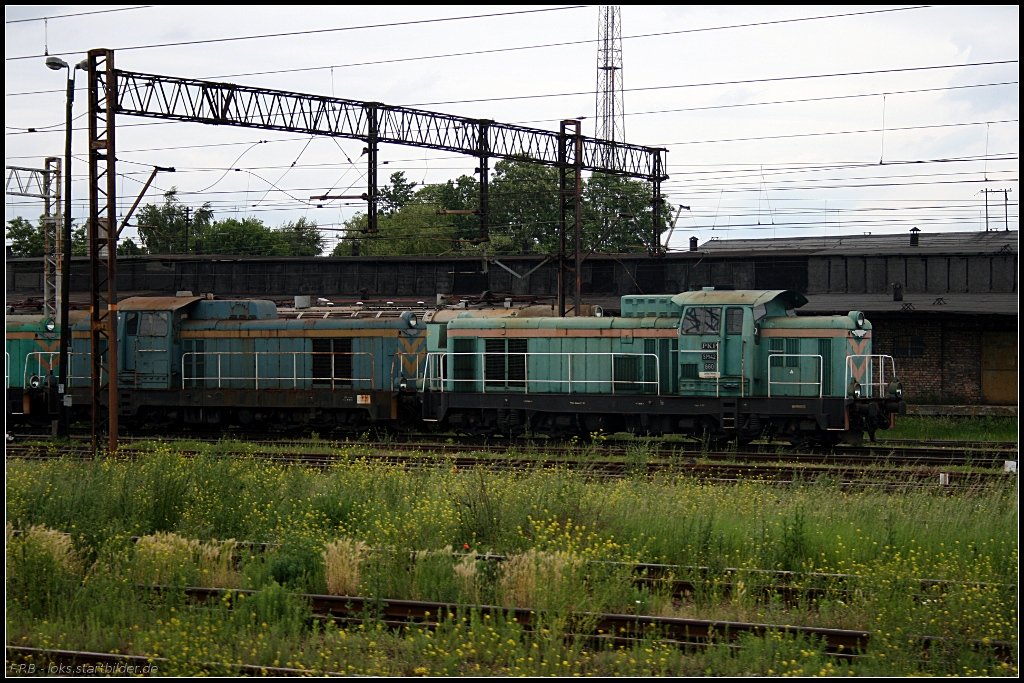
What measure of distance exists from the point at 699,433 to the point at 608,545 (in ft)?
35.3

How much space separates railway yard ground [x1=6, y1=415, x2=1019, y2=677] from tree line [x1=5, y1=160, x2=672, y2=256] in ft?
141

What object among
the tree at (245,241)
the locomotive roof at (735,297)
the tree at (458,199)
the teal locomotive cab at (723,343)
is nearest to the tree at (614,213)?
the tree at (458,199)

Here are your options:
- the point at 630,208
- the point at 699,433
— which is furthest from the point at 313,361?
the point at 630,208

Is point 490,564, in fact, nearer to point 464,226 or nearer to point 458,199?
point 464,226

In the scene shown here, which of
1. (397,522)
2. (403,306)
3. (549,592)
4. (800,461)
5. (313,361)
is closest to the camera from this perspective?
(549,592)

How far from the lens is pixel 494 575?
10016mm

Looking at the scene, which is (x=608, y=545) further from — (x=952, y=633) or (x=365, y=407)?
(x=365, y=407)

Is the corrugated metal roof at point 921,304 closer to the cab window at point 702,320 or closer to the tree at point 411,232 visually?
the cab window at point 702,320

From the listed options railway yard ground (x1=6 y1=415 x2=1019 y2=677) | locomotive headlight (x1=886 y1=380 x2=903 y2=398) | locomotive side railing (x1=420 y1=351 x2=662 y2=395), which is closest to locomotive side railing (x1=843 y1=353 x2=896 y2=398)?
locomotive headlight (x1=886 y1=380 x2=903 y2=398)

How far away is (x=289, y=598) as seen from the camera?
938 cm

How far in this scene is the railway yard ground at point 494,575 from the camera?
8.34 m

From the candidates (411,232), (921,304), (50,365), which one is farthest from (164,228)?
(921,304)

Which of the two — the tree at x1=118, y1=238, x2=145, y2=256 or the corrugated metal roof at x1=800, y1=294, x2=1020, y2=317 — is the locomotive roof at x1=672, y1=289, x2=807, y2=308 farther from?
the tree at x1=118, y1=238, x2=145, y2=256

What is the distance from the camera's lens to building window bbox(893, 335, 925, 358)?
30219 millimetres
